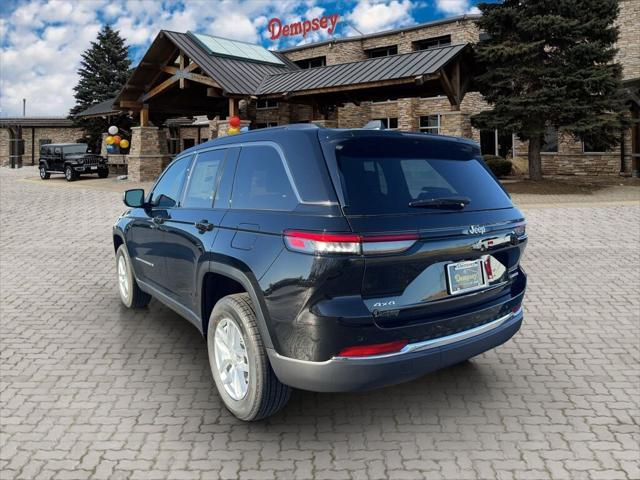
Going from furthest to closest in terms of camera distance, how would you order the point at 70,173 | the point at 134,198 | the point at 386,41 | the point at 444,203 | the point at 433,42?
1. the point at 386,41
2. the point at 433,42
3. the point at 70,173
4. the point at 134,198
5. the point at 444,203

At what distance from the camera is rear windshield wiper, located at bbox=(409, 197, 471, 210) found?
10.5 feet

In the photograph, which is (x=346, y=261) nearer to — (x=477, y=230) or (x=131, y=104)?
(x=477, y=230)

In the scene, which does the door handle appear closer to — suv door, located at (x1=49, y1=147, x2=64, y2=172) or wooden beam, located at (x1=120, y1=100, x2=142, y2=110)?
wooden beam, located at (x1=120, y1=100, x2=142, y2=110)

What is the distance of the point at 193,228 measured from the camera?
4199 millimetres

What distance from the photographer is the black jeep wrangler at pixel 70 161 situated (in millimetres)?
29719

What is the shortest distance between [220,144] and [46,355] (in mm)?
2443

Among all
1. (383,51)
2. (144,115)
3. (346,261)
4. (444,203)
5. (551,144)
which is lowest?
(346,261)

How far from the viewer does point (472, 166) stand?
382cm

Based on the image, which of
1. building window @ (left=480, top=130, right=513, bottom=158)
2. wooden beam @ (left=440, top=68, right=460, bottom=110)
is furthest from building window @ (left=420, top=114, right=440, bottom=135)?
wooden beam @ (left=440, top=68, right=460, bottom=110)

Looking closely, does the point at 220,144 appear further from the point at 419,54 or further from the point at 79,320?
the point at 419,54

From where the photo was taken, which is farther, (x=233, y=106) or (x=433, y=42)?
(x=433, y=42)

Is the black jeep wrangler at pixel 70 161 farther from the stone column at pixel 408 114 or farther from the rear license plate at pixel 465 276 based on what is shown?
the rear license plate at pixel 465 276

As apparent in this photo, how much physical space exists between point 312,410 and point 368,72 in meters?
17.8

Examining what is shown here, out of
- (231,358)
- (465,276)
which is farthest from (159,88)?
(465,276)
